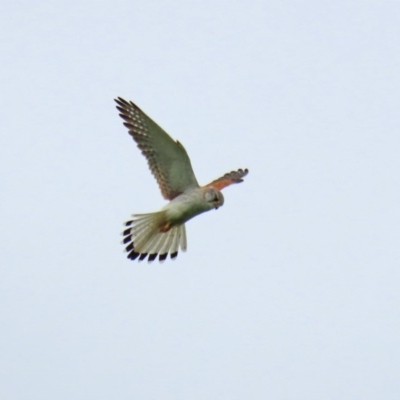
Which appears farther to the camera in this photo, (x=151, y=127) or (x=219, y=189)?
(x=219, y=189)

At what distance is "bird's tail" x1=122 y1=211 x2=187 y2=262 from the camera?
17.6 metres

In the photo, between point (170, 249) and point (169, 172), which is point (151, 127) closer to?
point (169, 172)

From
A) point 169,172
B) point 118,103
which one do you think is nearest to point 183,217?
point 169,172

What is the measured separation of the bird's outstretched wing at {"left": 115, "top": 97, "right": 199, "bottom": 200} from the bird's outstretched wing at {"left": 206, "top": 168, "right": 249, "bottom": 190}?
0.70 metres

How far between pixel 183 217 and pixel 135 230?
95 centimetres

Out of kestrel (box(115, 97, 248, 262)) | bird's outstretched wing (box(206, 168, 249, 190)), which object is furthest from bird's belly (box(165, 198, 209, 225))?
bird's outstretched wing (box(206, 168, 249, 190))

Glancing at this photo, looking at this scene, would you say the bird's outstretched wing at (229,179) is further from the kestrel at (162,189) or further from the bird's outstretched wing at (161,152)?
the bird's outstretched wing at (161,152)

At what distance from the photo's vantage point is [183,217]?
1727 centimetres

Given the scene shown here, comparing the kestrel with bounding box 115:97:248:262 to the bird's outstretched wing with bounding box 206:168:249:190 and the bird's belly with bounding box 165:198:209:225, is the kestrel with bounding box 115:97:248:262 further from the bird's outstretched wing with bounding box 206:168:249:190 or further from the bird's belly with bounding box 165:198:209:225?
the bird's outstretched wing with bounding box 206:168:249:190

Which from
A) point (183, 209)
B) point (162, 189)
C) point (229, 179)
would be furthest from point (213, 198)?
point (229, 179)

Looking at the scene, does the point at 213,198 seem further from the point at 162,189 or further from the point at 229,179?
the point at 229,179

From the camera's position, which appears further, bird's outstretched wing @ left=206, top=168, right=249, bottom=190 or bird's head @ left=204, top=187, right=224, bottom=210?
bird's outstretched wing @ left=206, top=168, right=249, bottom=190

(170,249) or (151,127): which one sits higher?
(151,127)

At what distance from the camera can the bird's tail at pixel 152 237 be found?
17.6 metres
